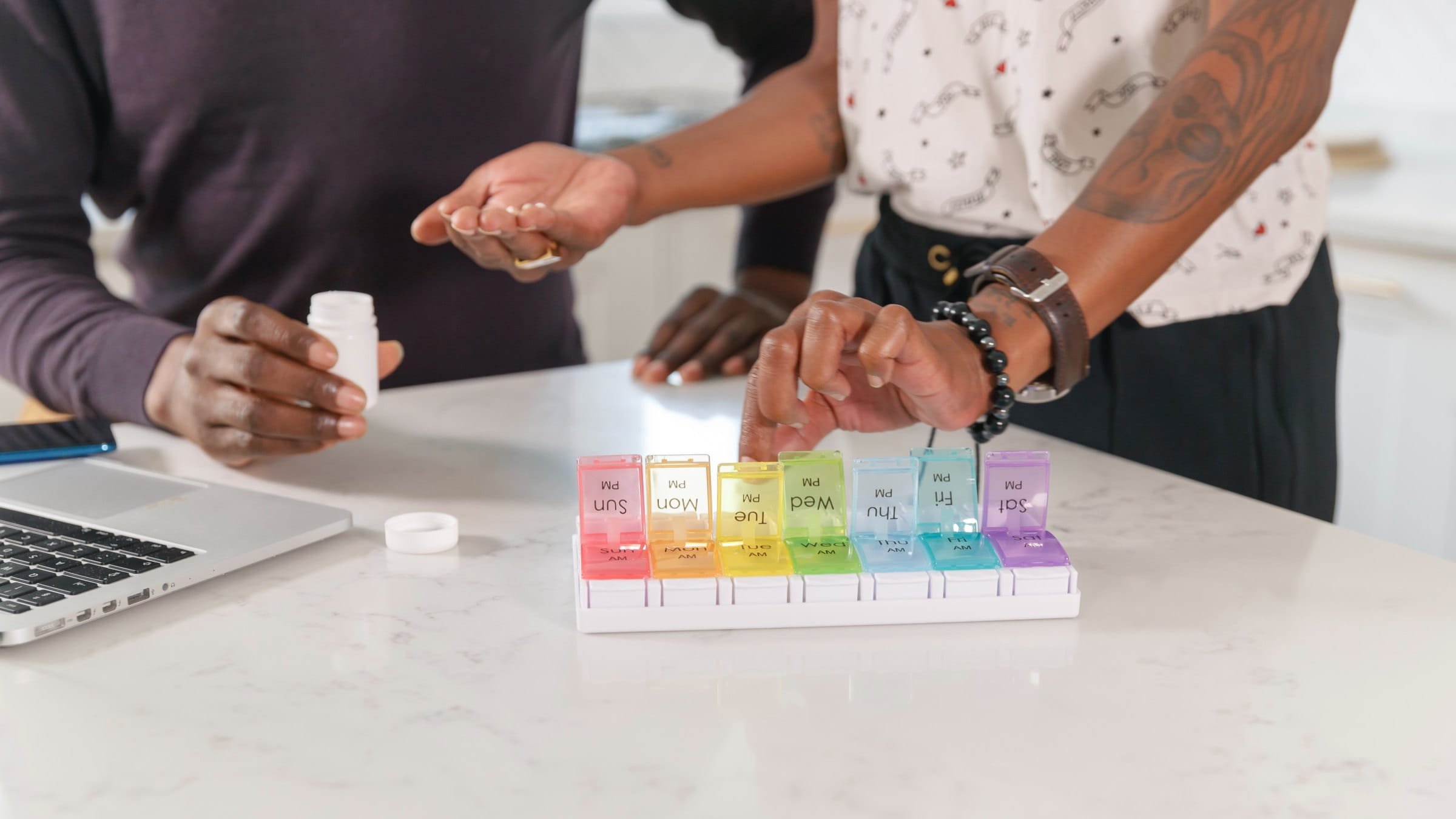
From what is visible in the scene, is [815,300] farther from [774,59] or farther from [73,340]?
[774,59]

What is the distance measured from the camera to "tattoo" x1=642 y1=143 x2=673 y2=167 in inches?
45.7

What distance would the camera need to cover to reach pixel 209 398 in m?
0.96

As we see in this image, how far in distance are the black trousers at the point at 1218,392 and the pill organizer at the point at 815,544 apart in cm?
43

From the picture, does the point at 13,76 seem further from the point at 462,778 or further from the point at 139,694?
the point at 462,778

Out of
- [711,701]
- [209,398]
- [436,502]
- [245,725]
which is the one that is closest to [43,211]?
[209,398]

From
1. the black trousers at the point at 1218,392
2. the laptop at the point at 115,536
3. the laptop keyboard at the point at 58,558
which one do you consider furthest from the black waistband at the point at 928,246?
the laptop keyboard at the point at 58,558

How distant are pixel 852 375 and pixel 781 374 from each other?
0.12m

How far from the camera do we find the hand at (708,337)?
48.8 inches

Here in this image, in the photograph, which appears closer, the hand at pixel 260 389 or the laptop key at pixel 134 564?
the laptop key at pixel 134 564

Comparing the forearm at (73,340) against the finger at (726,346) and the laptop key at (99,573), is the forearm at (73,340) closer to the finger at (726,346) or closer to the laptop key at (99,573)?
the laptop key at (99,573)

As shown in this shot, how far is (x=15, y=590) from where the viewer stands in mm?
687

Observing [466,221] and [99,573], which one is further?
[466,221]

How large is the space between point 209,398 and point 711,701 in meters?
0.55

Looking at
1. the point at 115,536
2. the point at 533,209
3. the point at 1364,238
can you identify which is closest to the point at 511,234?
the point at 533,209
